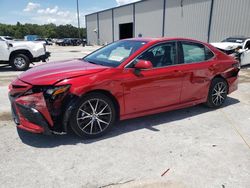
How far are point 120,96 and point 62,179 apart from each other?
1571mm

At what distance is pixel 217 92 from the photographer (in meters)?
5.31

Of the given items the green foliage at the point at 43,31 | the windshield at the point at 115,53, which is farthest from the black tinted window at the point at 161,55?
the green foliage at the point at 43,31

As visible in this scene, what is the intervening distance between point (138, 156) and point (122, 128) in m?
1.01

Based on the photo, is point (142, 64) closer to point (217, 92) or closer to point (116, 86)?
point (116, 86)

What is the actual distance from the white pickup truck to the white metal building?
1497cm

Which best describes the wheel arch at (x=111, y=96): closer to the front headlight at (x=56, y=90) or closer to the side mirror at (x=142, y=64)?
the front headlight at (x=56, y=90)

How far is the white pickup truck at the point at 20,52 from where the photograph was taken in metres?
10.7

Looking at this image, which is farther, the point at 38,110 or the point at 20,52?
the point at 20,52

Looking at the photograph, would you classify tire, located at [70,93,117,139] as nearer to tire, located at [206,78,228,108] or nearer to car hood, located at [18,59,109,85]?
car hood, located at [18,59,109,85]

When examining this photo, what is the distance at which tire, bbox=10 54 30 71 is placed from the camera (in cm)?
1093

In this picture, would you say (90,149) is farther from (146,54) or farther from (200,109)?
(200,109)

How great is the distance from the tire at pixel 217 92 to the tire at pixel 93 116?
93.3 inches

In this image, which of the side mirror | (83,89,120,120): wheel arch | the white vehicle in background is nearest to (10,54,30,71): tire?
(83,89,120,120): wheel arch

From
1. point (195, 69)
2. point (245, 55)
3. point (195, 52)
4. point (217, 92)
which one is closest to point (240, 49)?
point (245, 55)
